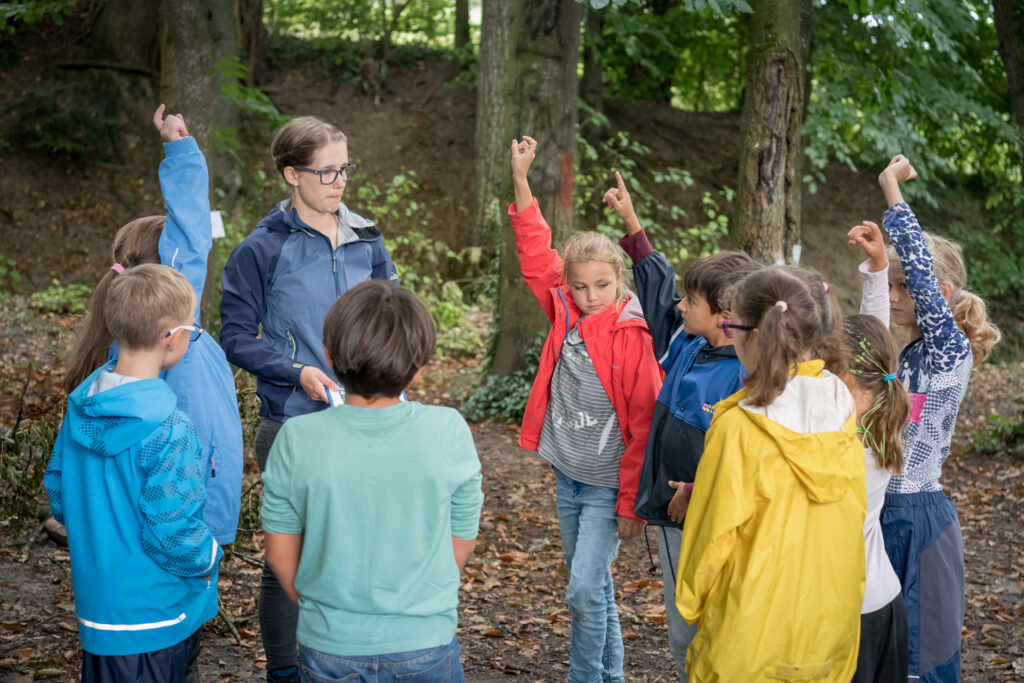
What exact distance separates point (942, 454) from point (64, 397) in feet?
14.6

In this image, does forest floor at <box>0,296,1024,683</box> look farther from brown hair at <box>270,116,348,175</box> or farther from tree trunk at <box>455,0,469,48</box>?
tree trunk at <box>455,0,469,48</box>

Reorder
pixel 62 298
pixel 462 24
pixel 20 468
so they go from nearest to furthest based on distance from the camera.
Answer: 1. pixel 20 468
2. pixel 62 298
3. pixel 462 24

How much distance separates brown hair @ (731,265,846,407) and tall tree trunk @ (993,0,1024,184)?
5.75 metres

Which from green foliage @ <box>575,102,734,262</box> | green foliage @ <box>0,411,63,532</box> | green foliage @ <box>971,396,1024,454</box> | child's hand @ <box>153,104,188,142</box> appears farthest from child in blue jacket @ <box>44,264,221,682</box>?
green foliage @ <box>575,102,734,262</box>

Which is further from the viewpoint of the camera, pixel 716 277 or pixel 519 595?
pixel 519 595

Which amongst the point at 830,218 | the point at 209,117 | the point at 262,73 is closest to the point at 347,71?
the point at 262,73

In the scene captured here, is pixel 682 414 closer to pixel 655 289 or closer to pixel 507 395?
pixel 655 289

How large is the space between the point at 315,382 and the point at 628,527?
129 centimetres

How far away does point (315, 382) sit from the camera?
307 centimetres

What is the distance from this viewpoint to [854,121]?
12.3 metres

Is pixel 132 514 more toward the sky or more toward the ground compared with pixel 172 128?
more toward the ground

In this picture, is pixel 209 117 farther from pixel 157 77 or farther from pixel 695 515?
pixel 157 77

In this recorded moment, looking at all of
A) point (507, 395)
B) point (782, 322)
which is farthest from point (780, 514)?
point (507, 395)

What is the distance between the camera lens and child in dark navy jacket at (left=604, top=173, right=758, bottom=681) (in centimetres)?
310
